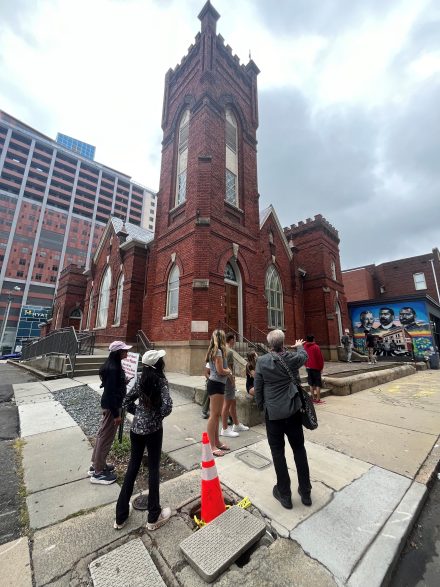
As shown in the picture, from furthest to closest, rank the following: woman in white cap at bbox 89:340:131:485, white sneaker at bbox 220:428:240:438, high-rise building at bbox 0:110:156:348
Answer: high-rise building at bbox 0:110:156:348, white sneaker at bbox 220:428:240:438, woman in white cap at bbox 89:340:131:485

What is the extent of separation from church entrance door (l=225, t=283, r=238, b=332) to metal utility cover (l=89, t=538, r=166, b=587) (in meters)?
9.73

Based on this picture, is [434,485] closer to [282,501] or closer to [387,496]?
[387,496]

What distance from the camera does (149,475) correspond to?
2648 millimetres

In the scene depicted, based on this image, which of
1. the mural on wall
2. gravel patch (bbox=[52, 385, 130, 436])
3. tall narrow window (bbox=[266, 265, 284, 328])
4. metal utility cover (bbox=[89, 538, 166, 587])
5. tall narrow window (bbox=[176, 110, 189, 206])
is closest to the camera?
metal utility cover (bbox=[89, 538, 166, 587])

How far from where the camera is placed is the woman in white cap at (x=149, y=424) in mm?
2635

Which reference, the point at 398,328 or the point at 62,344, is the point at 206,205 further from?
the point at 398,328

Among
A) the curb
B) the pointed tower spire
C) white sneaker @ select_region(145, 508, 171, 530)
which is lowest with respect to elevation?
the curb

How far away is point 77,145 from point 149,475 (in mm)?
131801

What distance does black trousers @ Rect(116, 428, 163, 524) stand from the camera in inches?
101

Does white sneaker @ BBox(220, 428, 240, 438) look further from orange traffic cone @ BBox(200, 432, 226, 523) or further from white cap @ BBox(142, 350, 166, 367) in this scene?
white cap @ BBox(142, 350, 166, 367)

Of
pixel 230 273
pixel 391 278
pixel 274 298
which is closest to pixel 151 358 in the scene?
pixel 230 273

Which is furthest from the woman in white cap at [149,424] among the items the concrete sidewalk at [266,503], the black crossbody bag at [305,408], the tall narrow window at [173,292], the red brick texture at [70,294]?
the red brick texture at [70,294]

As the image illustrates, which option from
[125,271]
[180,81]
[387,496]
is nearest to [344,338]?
[125,271]

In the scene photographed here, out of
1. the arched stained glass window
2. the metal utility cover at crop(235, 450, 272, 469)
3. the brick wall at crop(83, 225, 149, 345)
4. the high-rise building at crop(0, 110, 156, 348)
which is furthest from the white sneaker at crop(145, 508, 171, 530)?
the high-rise building at crop(0, 110, 156, 348)
